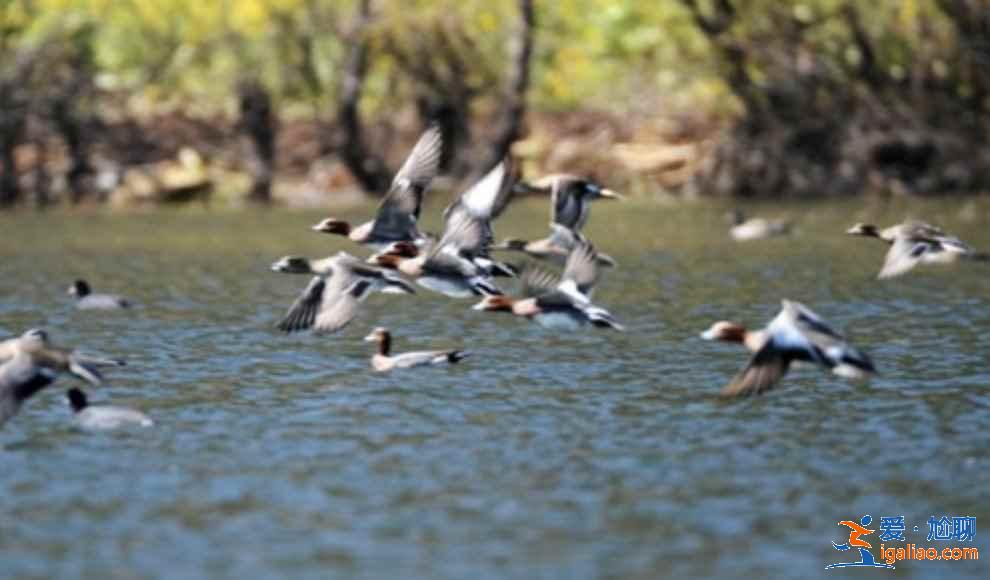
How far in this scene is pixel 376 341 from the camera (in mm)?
24906

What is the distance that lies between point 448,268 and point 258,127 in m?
40.6

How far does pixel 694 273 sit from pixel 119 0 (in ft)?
110

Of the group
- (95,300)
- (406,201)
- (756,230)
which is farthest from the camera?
(756,230)

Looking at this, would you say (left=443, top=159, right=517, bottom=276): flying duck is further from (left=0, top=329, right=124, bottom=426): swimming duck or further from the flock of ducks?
(left=0, top=329, right=124, bottom=426): swimming duck

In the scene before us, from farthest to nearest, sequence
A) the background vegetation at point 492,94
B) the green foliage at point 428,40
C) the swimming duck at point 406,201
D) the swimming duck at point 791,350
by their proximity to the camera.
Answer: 1. the green foliage at point 428,40
2. the background vegetation at point 492,94
3. the swimming duck at point 406,201
4. the swimming duck at point 791,350

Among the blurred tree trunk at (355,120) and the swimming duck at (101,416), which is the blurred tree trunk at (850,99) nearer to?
the blurred tree trunk at (355,120)

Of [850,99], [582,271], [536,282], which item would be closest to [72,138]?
[850,99]

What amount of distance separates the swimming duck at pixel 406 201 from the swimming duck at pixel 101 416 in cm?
430

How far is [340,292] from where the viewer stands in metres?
21.5

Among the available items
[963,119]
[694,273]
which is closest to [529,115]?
[963,119]

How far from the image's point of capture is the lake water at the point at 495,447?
14.6m

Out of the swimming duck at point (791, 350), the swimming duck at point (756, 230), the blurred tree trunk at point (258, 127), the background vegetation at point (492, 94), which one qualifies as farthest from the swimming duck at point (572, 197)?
the blurred tree trunk at point (258, 127)

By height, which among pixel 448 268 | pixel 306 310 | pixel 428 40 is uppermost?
pixel 448 268

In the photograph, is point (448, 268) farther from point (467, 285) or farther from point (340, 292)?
point (340, 292)
